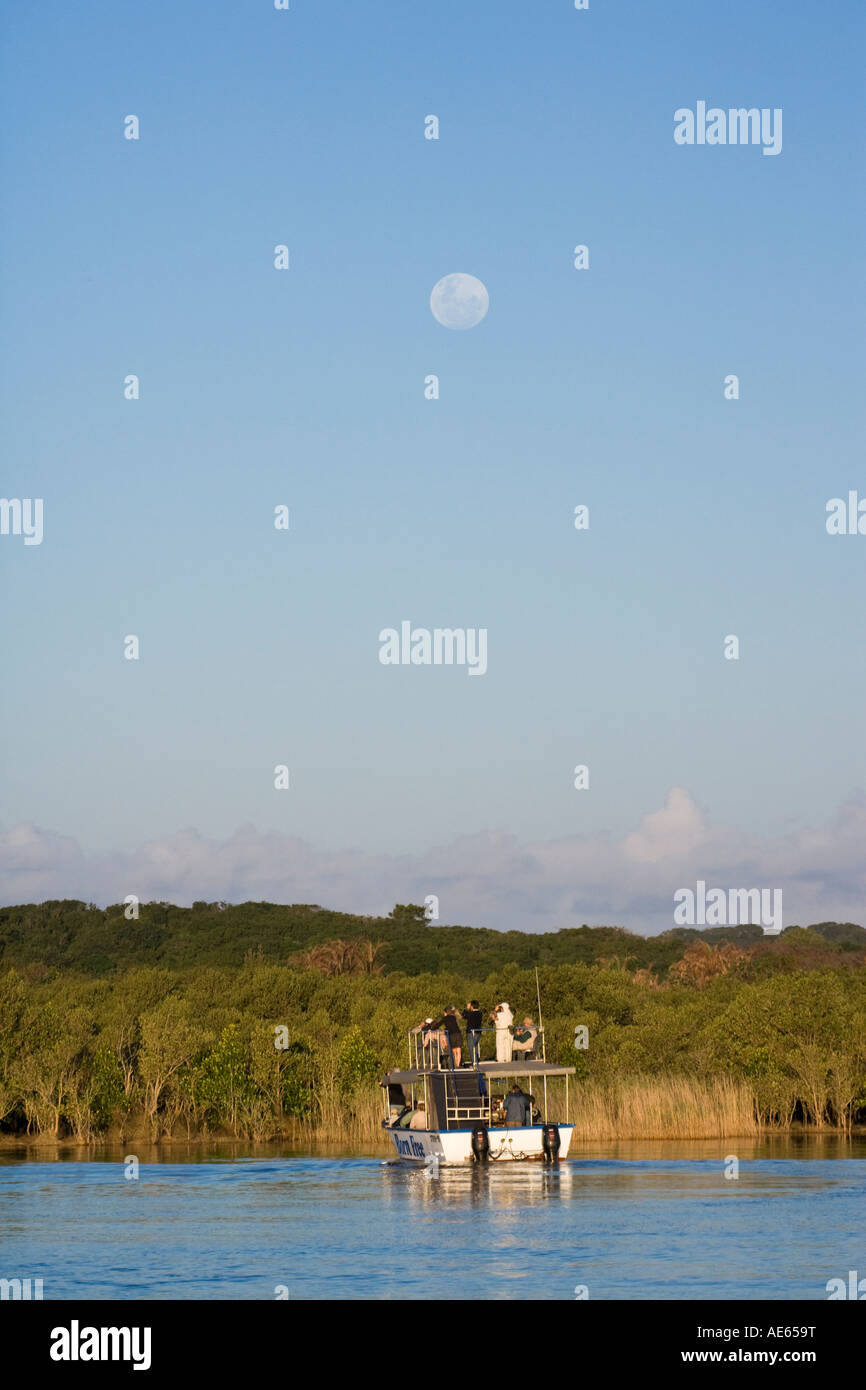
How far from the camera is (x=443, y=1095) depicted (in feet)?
142

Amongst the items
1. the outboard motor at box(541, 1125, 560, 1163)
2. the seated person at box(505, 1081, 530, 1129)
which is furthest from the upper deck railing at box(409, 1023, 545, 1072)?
the outboard motor at box(541, 1125, 560, 1163)

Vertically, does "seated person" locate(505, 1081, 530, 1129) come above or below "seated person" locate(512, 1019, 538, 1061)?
below

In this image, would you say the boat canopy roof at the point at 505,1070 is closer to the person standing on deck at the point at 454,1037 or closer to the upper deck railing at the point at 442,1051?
the upper deck railing at the point at 442,1051

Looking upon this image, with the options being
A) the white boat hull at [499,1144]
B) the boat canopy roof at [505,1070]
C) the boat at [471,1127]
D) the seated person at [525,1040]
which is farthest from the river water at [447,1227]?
the seated person at [525,1040]

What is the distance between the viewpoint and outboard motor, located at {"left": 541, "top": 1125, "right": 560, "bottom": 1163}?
4212 cm

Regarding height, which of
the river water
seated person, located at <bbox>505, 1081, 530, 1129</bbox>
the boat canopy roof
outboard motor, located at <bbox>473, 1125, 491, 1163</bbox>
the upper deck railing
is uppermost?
the upper deck railing

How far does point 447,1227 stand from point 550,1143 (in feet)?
28.2

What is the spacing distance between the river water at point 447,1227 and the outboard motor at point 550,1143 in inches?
19.7

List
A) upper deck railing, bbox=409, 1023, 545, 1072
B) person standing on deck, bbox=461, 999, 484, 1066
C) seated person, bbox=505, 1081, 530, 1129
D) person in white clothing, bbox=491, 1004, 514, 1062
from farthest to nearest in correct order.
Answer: person in white clothing, bbox=491, 1004, 514, 1062 < upper deck railing, bbox=409, 1023, 545, 1072 < person standing on deck, bbox=461, 999, 484, 1066 < seated person, bbox=505, 1081, 530, 1129

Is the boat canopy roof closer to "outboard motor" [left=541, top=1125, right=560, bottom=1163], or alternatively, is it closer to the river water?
"outboard motor" [left=541, top=1125, right=560, bottom=1163]

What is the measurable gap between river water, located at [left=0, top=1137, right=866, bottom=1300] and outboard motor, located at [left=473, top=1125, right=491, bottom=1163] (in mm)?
334

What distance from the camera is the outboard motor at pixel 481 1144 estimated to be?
4269cm
